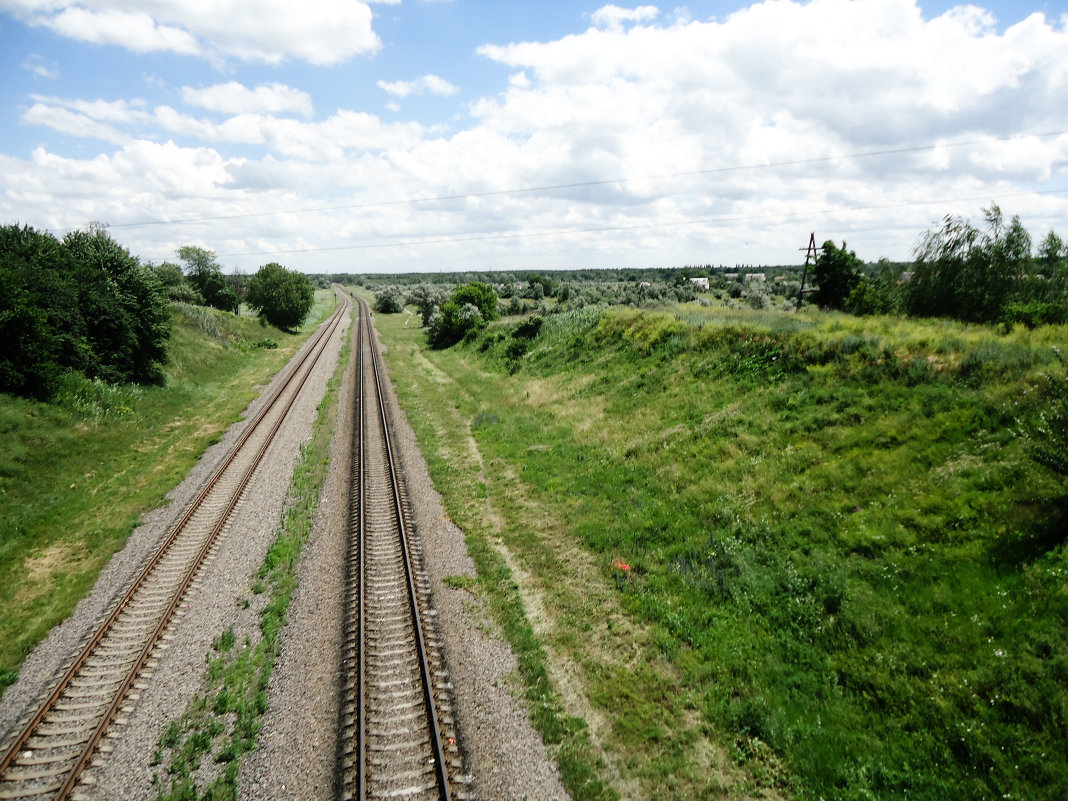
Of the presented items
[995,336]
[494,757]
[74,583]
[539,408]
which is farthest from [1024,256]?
[74,583]

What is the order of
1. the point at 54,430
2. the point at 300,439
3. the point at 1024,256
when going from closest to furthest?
1. the point at 54,430
2. the point at 300,439
3. the point at 1024,256

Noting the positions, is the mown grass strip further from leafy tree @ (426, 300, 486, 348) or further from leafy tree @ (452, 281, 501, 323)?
leafy tree @ (452, 281, 501, 323)

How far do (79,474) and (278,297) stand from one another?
53.4 meters

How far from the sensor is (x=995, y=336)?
58.0 feet

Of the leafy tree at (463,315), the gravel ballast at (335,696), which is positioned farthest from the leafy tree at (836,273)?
the gravel ballast at (335,696)

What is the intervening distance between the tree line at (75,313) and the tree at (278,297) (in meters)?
32.3

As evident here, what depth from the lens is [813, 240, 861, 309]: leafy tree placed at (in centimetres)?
5081

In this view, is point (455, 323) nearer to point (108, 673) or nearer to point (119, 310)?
point (119, 310)

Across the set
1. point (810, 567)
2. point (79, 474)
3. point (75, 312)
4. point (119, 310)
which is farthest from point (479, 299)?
point (810, 567)

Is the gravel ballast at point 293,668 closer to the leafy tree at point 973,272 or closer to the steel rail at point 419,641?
the steel rail at point 419,641

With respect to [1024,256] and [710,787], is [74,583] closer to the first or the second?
[710,787]

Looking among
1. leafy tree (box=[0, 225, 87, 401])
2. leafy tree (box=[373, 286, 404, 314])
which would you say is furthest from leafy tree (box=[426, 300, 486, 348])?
leafy tree (box=[373, 286, 404, 314])

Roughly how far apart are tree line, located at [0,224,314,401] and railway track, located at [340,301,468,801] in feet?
59.8

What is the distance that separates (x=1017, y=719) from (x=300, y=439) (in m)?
24.9
